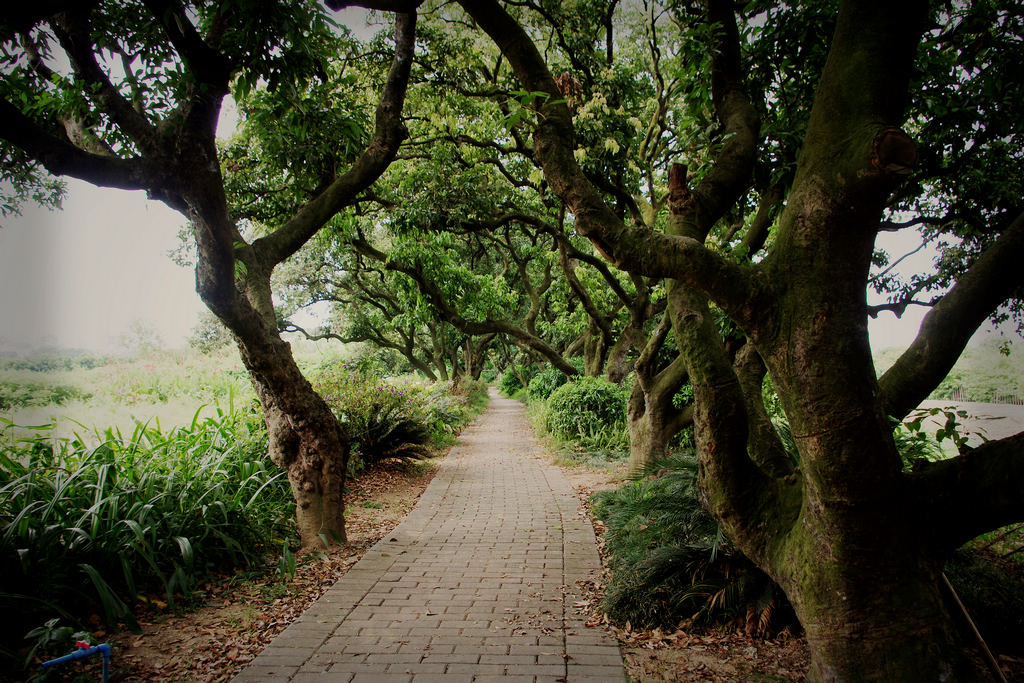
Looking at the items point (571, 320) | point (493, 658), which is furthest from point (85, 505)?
point (571, 320)

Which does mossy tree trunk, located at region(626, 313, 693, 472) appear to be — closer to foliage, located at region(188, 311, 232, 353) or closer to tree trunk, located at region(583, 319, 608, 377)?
tree trunk, located at region(583, 319, 608, 377)

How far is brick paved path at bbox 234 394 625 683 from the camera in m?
3.15

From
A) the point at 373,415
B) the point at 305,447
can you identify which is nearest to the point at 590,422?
the point at 373,415

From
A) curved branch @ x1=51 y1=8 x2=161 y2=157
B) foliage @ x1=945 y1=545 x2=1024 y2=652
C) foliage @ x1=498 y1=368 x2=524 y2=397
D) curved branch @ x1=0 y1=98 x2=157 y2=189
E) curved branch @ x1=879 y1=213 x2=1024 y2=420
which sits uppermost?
curved branch @ x1=51 y1=8 x2=161 y2=157

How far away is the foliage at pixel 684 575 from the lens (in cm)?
356

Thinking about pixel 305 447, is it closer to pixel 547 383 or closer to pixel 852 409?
pixel 852 409

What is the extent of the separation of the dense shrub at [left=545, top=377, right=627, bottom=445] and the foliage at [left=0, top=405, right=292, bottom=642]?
7.54 m

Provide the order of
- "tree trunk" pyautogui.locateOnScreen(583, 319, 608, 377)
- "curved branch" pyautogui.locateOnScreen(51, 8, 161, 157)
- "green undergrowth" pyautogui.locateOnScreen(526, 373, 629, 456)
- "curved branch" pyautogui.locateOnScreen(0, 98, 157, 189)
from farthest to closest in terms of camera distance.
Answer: "tree trunk" pyautogui.locateOnScreen(583, 319, 608, 377), "green undergrowth" pyautogui.locateOnScreen(526, 373, 629, 456), "curved branch" pyautogui.locateOnScreen(51, 8, 161, 157), "curved branch" pyautogui.locateOnScreen(0, 98, 157, 189)

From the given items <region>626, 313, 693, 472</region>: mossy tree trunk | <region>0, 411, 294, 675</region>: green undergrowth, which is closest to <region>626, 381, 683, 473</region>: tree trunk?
<region>626, 313, 693, 472</region>: mossy tree trunk

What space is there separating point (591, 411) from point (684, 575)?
27.5 ft

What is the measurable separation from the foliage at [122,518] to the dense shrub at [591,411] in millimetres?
7535

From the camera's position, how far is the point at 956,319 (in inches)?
125

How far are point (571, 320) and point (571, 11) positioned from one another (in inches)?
409

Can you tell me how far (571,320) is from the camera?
56.3 feet
